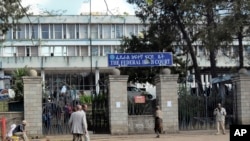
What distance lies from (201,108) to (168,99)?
8.14 feet

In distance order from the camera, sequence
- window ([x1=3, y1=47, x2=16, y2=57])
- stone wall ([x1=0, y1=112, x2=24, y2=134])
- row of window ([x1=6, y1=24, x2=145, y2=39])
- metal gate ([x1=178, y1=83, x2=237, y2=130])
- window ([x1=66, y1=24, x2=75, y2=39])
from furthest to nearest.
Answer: window ([x1=66, y1=24, x2=75, y2=39]) < row of window ([x1=6, y1=24, x2=145, y2=39]) < window ([x1=3, y1=47, x2=16, y2=57]) < metal gate ([x1=178, y1=83, x2=237, y2=130]) < stone wall ([x1=0, y1=112, x2=24, y2=134])

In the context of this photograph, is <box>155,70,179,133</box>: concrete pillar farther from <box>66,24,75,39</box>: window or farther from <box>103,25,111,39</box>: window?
<box>66,24,75,39</box>: window

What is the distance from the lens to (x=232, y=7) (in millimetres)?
27812

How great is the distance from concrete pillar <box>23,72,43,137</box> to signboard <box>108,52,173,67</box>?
4.22m

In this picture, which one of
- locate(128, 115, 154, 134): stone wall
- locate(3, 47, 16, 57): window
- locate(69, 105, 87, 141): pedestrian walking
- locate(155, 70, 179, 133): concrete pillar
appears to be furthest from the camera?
locate(3, 47, 16, 57): window

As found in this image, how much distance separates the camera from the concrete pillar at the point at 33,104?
2497 cm

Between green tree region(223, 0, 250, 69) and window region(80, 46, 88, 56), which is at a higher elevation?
window region(80, 46, 88, 56)

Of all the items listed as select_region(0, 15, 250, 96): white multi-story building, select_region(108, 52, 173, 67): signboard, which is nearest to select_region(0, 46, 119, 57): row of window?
select_region(0, 15, 250, 96): white multi-story building

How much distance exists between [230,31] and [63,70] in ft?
145

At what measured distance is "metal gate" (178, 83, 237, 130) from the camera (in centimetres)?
2752

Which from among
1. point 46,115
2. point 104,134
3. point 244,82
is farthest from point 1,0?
point 244,82

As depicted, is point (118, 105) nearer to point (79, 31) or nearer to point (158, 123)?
point (158, 123)

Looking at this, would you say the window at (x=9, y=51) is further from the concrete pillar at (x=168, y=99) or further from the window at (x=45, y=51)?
the concrete pillar at (x=168, y=99)

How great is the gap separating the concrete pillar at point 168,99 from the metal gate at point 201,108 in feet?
3.80
